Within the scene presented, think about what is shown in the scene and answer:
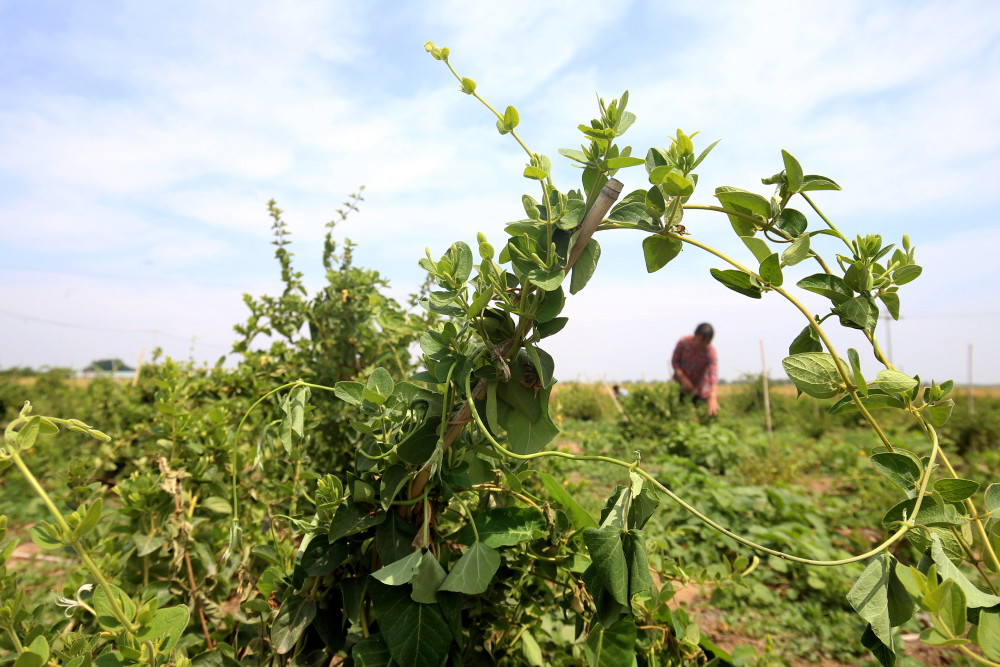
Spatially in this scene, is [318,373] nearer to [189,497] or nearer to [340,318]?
[340,318]

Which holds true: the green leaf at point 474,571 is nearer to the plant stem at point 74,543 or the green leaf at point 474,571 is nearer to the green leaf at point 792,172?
the plant stem at point 74,543

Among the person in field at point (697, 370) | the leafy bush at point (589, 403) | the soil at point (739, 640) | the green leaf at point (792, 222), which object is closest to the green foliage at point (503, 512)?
the green leaf at point (792, 222)

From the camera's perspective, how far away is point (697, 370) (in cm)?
791

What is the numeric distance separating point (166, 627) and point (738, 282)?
0.92 meters

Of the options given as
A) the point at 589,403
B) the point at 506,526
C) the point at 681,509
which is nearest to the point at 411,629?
the point at 506,526

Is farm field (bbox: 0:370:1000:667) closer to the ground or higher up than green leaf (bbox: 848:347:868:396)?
closer to the ground

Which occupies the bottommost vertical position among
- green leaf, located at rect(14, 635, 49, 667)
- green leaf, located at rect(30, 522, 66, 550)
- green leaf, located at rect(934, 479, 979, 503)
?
green leaf, located at rect(14, 635, 49, 667)

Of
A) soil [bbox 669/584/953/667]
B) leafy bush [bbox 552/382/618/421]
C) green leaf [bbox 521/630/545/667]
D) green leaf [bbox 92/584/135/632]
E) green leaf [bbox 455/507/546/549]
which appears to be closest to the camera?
green leaf [bbox 92/584/135/632]

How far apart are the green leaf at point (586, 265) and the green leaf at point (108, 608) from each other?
737mm

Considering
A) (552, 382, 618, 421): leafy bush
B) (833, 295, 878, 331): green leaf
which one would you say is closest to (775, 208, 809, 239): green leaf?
(833, 295, 878, 331): green leaf

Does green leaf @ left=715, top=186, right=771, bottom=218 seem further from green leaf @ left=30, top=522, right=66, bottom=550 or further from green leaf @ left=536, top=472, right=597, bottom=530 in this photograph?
green leaf @ left=30, top=522, right=66, bottom=550

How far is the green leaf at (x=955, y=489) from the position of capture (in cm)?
69

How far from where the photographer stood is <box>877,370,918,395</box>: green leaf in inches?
28.6

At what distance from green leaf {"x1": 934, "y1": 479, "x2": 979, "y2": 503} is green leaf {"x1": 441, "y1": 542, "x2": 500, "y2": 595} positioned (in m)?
0.57
